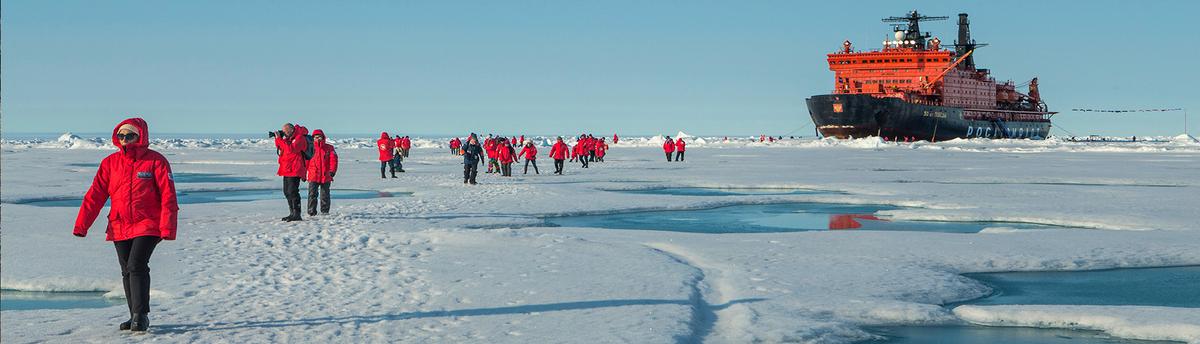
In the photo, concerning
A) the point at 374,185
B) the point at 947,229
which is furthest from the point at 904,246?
the point at 374,185

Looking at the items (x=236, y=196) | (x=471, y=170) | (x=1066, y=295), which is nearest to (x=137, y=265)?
(x=1066, y=295)

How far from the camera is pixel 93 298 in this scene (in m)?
7.80

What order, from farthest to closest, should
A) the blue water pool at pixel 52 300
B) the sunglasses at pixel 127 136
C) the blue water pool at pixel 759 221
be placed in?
the blue water pool at pixel 759 221
the blue water pool at pixel 52 300
the sunglasses at pixel 127 136

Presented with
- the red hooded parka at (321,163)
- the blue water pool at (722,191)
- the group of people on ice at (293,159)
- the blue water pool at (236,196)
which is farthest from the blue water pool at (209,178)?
the group of people on ice at (293,159)

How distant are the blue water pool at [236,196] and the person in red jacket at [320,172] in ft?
16.0

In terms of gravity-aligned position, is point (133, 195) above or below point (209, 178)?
above

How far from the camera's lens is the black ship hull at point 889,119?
7394 cm

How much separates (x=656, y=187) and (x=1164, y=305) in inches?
610

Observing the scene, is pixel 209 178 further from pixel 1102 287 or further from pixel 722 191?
pixel 1102 287

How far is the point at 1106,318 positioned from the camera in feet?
22.8

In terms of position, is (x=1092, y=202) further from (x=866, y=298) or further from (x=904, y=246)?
(x=866, y=298)

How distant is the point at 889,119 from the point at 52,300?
2798 inches

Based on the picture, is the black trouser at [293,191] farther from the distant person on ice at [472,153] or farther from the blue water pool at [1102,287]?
the distant person on ice at [472,153]

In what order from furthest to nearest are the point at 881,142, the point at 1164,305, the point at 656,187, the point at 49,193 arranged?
1. the point at 881,142
2. the point at 656,187
3. the point at 49,193
4. the point at 1164,305
